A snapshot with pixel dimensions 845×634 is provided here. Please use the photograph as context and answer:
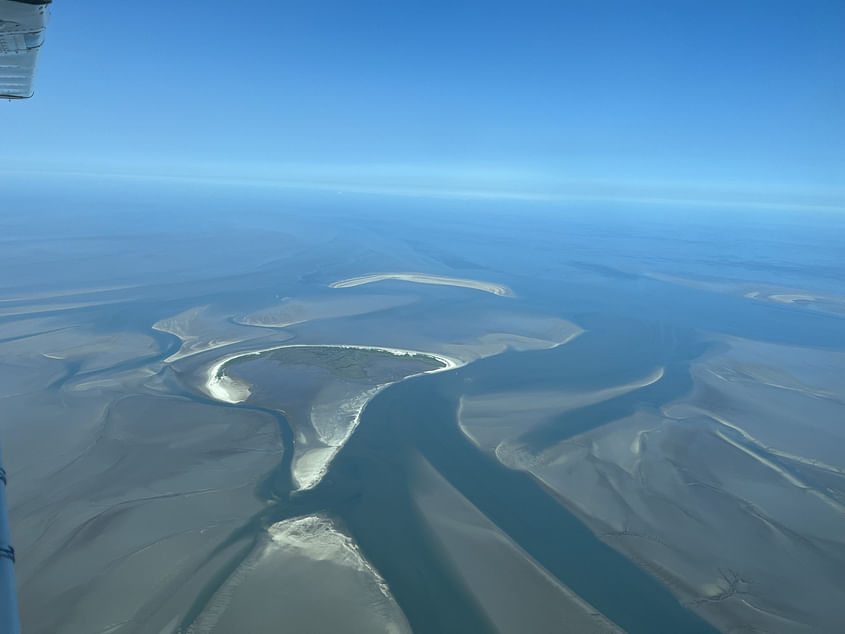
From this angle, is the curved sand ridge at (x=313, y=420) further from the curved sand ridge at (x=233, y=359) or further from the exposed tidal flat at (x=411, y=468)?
the exposed tidal flat at (x=411, y=468)

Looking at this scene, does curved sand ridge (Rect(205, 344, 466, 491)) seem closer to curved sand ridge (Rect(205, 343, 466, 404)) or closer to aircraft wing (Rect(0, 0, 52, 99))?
curved sand ridge (Rect(205, 343, 466, 404))

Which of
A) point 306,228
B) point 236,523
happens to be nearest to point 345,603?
point 236,523

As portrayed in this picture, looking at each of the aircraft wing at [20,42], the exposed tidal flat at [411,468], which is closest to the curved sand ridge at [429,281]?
the exposed tidal flat at [411,468]

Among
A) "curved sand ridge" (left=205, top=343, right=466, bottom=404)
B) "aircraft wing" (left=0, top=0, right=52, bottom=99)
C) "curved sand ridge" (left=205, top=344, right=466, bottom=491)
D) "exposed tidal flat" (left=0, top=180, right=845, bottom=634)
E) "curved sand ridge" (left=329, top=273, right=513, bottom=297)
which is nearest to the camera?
"aircraft wing" (left=0, top=0, right=52, bottom=99)

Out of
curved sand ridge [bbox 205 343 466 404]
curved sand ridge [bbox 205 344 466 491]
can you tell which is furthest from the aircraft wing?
curved sand ridge [bbox 205 343 466 404]

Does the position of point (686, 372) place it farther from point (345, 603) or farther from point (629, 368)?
point (345, 603)

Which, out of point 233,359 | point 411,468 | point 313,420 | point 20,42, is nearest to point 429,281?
point 233,359
